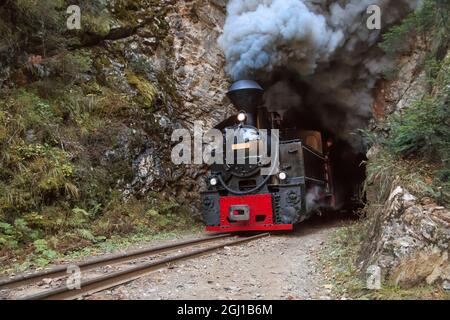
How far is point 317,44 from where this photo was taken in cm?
1023

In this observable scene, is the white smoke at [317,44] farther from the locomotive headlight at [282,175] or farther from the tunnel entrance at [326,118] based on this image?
the locomotive headlight at [282,175]

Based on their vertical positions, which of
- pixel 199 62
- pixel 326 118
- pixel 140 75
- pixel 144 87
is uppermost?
pixel 199 62

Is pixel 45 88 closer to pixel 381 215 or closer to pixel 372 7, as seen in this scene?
pixel 381 215

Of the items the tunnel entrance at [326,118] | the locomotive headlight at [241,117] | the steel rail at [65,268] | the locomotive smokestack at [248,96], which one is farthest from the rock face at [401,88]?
the steel rail at [65,268]

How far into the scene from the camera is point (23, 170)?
23.4 feet

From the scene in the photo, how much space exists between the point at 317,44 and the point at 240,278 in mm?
7254

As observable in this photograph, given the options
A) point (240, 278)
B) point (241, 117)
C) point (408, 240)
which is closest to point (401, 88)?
point (241, 117)

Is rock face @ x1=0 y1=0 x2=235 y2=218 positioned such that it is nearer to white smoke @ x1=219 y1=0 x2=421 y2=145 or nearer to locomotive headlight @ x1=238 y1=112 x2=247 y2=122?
white smoke @ x1=219 y1=0 x2=421 y2=145

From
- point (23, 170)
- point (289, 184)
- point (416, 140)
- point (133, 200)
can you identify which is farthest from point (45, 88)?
point (416, 140)

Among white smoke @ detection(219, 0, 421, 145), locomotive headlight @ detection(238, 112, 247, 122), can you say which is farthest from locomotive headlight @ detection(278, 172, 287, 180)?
white smoke @ detection(219, 0, 421, 145)

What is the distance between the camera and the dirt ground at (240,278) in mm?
4148

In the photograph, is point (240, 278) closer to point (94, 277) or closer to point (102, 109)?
point (94, 277)

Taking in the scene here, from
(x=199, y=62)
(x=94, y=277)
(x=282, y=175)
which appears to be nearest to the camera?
(x=94, y=277)
